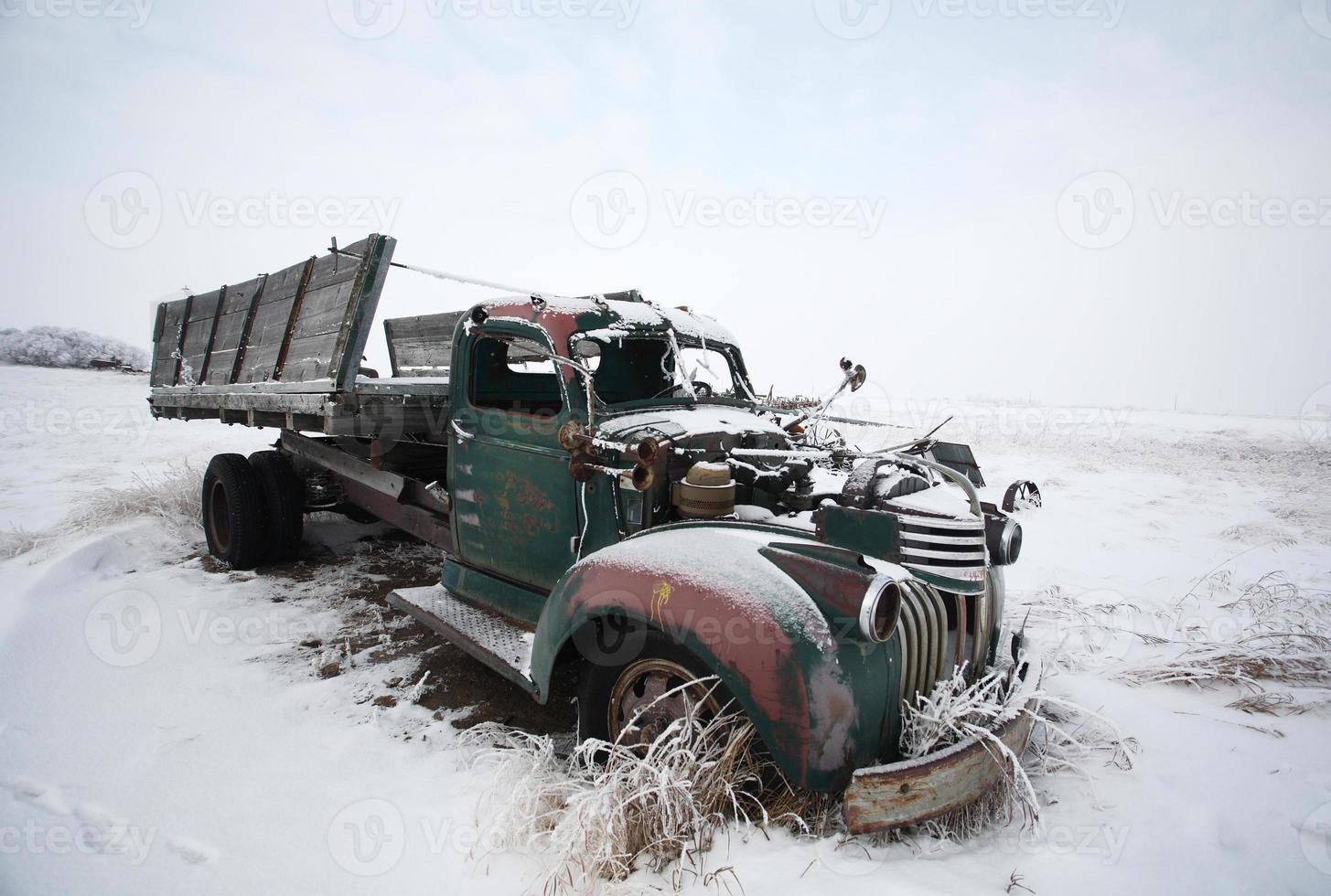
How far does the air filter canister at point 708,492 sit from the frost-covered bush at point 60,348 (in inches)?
1013

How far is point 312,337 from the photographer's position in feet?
13.3

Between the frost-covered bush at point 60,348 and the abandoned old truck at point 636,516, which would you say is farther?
the frost-covered bush at point 60,348

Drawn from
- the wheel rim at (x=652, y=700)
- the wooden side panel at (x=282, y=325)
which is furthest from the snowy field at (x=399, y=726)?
the wooden side panel at (x=282, y=325)

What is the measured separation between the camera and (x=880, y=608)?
1709 millimetres

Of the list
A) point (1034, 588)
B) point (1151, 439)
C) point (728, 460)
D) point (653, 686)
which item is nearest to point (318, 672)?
point (653, 686)

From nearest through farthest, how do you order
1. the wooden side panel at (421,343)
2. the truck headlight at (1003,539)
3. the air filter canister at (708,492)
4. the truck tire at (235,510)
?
the truck headlight at (1003,539)
the air filter canister at (708,492)
the truck tire at (235,510)
the wooden side panel at (421,343)

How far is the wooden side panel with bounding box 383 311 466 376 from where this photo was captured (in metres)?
6.43

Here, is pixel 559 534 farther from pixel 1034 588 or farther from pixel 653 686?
pixel 1034 588

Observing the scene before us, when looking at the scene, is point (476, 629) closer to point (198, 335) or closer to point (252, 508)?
point (252, 508)

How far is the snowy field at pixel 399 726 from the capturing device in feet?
5.79

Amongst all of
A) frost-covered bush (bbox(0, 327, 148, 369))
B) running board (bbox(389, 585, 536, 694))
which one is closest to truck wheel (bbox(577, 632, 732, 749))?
running board (bbox(389, 585, 536, 694))

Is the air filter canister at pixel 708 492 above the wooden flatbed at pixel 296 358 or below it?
below

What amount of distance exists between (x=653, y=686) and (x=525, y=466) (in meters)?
1.46

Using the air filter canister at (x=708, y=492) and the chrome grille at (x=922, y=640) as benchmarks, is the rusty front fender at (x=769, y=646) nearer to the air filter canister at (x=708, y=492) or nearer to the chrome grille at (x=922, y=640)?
the chrome grille at (x=922, y=640)
